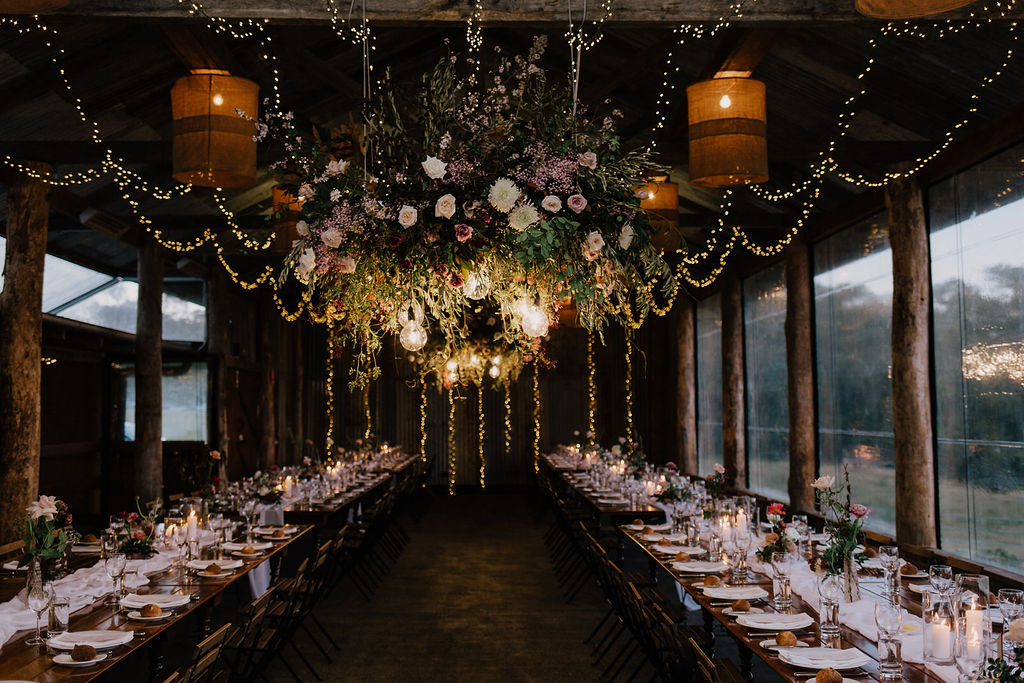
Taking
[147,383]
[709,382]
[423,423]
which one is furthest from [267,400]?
[709,382]

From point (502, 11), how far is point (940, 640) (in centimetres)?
341

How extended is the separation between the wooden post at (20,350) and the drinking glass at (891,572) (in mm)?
5872

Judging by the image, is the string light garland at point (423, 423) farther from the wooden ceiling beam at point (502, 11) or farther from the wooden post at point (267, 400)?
the wooden ceiling beam at point (502, 11)

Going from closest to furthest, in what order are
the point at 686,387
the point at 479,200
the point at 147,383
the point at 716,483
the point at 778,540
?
the point at 479,200 → the point at 778,540 → the point at 716,483 → the point at 147,383 → the point at 686,387

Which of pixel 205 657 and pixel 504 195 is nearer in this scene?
pixel 504 195

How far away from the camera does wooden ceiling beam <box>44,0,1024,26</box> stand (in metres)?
4.32

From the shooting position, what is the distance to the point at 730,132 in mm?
4297

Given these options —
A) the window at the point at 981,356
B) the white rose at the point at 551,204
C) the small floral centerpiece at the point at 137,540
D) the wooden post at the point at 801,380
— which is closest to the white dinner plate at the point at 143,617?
the small floral centerpiece at the point at 137,540

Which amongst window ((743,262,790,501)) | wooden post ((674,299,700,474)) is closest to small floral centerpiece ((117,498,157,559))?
window ((743,262,790,501))

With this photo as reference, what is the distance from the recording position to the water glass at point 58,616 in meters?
3.36

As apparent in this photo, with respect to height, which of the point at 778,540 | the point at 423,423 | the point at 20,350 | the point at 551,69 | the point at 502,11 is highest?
the point at 551,69

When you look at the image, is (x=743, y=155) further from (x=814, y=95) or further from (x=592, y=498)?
(x=592, y=498)

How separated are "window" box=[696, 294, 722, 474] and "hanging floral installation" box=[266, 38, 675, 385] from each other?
9636 mm

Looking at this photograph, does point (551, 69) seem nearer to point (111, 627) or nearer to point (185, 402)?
point (111, 627)
